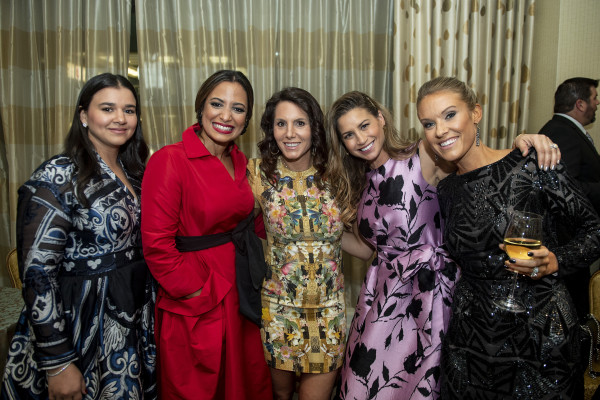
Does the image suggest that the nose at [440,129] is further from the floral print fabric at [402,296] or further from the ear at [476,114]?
the floral print fabric at [402,296]

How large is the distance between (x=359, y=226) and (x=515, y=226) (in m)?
0.83

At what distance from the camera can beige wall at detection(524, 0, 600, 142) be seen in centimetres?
291

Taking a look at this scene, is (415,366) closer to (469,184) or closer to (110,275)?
(469,184)

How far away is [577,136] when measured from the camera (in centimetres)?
285

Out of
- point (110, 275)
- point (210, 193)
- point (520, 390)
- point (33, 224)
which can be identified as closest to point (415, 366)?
point (520, 390)

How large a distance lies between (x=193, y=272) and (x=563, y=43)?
3.09m

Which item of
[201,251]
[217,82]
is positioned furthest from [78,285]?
[217,82]

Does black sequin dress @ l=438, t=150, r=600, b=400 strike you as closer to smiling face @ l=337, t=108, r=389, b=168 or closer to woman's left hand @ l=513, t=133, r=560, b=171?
woman's left hand @ l=513, t=133, r=560, b=171

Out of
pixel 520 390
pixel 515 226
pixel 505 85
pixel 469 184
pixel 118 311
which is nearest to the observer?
pixel 515 226

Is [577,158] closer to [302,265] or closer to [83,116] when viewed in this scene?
[302,265]

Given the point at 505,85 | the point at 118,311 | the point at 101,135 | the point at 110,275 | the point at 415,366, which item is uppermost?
the point at 505,85

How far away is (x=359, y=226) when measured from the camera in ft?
6.48

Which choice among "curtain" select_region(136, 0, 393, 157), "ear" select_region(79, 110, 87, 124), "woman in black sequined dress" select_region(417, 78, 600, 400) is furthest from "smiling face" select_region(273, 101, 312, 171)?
"curtain" select_region(136, 0, 393, 157)

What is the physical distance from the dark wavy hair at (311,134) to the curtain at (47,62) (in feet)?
4.73
